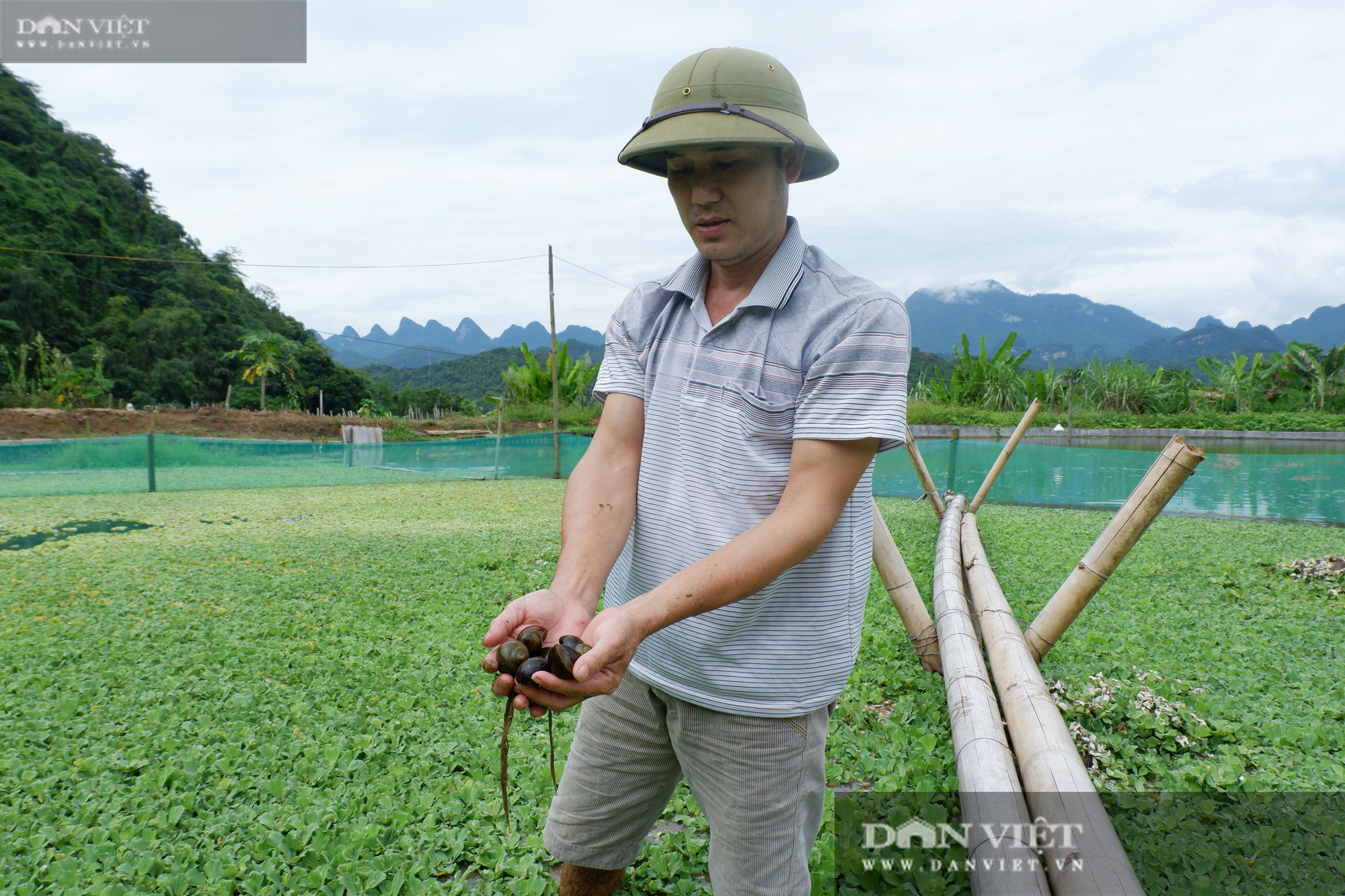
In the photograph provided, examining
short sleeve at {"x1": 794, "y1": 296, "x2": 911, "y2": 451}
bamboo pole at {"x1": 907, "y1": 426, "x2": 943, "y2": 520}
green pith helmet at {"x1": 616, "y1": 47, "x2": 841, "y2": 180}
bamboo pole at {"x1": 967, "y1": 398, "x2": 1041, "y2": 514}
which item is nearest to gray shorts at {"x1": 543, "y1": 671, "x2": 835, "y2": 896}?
short sleeve at {"x1": 794, "y1": 296, "x2": 911, "y2": 451}

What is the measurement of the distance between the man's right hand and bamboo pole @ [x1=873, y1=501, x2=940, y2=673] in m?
2.77

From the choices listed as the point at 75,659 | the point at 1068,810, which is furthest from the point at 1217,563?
the point at 75,659

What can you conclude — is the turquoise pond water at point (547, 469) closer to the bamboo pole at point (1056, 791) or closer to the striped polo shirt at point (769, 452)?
the bamboo pole at point (1056, 791)

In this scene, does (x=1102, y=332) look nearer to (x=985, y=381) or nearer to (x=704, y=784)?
(x=985, y=381)

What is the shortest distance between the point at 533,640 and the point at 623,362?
0.61 m

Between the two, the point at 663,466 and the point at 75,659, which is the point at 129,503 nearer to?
the point at 75,659

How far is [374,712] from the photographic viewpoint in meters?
3.32

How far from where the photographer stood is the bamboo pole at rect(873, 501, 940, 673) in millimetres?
3844

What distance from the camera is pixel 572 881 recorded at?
1.63 meters

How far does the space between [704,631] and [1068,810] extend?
1.26 metres

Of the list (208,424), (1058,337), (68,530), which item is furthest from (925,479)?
(1058,337)

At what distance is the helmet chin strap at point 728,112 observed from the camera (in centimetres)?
125

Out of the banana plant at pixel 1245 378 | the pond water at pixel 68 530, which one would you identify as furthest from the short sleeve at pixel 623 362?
the banana plant at pixel 1245 378

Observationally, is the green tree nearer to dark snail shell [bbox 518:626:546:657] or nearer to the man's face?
Answer: the man's face
